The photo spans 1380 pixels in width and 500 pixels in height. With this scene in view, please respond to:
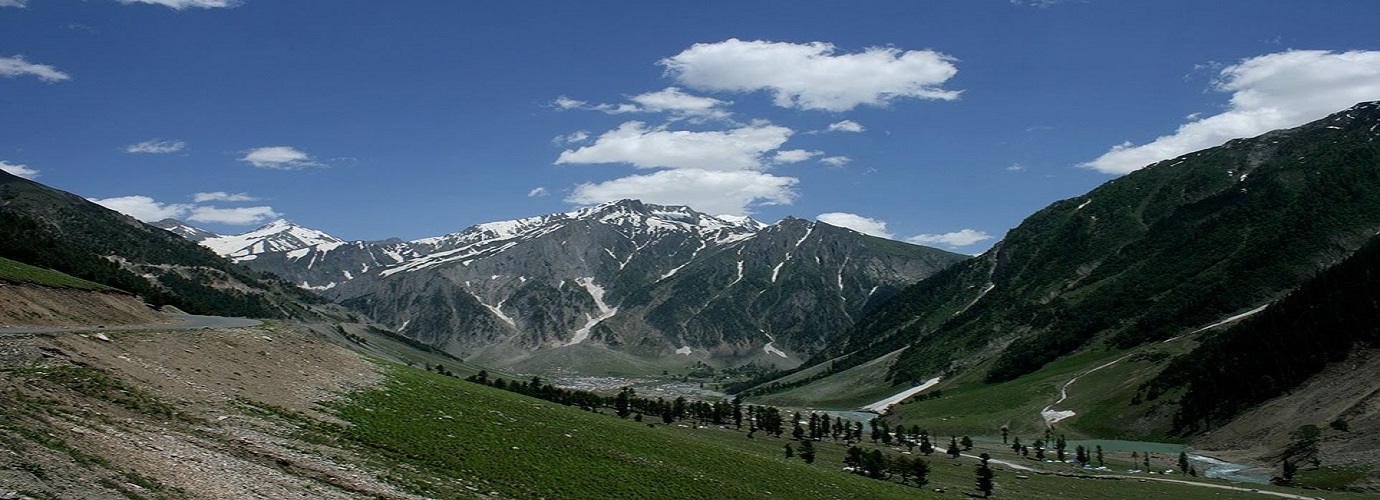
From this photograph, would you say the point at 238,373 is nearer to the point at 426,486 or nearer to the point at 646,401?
the point at 426,486

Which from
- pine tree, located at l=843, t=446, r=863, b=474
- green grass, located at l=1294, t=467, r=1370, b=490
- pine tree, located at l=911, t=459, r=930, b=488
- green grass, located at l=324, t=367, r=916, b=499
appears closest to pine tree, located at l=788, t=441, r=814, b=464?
pine tree, located at l=843, t=446, r=863, b=474

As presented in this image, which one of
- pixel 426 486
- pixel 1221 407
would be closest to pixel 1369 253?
pixel 1221 407

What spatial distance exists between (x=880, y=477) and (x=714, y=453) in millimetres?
22610

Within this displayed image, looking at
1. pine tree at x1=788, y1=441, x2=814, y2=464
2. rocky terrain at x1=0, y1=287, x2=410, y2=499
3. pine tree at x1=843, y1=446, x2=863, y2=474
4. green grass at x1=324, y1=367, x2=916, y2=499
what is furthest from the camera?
pine tree at x1=788, y1=441, x2=814, y2=464

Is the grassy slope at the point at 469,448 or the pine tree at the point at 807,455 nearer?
the grassy slope at the point at 469,448

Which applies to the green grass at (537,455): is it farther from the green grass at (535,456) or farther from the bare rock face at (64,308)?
the bare rock face at (64,308)

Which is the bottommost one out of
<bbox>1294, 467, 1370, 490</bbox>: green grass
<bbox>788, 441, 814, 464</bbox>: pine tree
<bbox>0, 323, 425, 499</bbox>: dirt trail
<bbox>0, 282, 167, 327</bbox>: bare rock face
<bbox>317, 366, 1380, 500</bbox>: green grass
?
<bbox>1294, 467, 1370, 490</bbox>: green grass

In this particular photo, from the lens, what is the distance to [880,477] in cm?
7338

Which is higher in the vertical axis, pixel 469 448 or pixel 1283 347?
pixel 1283 347

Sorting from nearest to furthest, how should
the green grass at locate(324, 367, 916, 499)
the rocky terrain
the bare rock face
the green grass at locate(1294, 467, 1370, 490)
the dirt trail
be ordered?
the rocky terrain → the dirt trail → the green grass at locate(324, 367, 916, 499) → the bare rock face → the green grass at locate(1294, 467, 1370, 490)

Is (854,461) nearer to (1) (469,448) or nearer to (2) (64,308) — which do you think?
(1) (469,448)

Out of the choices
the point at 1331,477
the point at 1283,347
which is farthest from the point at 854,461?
the point at 1283,347

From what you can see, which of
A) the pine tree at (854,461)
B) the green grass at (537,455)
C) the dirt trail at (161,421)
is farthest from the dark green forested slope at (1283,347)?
the dirt trail at (161,421)

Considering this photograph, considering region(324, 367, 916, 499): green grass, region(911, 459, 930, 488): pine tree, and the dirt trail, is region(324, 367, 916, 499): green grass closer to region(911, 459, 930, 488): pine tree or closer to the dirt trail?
the dirt trail
